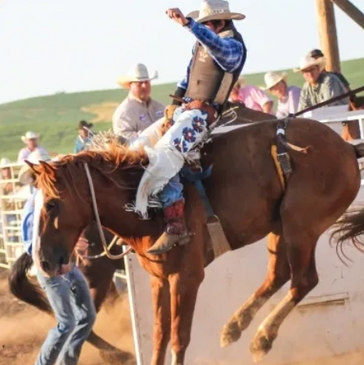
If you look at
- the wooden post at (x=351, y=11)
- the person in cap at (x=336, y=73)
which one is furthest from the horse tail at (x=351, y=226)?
the wooden post at (x=351, y=11)

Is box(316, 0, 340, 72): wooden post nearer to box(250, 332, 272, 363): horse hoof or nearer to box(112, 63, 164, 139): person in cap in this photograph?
box(112, 63, 164, 139): person in cap

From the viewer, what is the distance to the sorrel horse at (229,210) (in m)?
6.35

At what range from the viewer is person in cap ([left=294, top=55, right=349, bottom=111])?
1009cm

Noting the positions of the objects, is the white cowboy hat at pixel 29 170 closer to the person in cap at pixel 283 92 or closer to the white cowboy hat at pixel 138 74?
the white cowboy hat at pixel 138 74

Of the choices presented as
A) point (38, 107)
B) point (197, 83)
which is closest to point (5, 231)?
point (197, 83)

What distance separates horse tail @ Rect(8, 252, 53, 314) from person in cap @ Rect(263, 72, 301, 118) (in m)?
4.15

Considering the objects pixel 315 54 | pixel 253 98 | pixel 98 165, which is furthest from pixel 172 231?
pixel 253 98

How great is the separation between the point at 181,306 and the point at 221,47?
65.0 inches

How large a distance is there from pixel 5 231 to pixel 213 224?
8.50 meters

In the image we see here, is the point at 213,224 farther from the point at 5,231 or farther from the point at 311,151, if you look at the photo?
the point at 5,231

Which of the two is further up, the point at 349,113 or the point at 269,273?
the point at 349,113

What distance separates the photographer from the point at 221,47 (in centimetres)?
650

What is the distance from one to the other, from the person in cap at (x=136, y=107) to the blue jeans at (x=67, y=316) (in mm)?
1779

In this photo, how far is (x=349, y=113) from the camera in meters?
8.44
